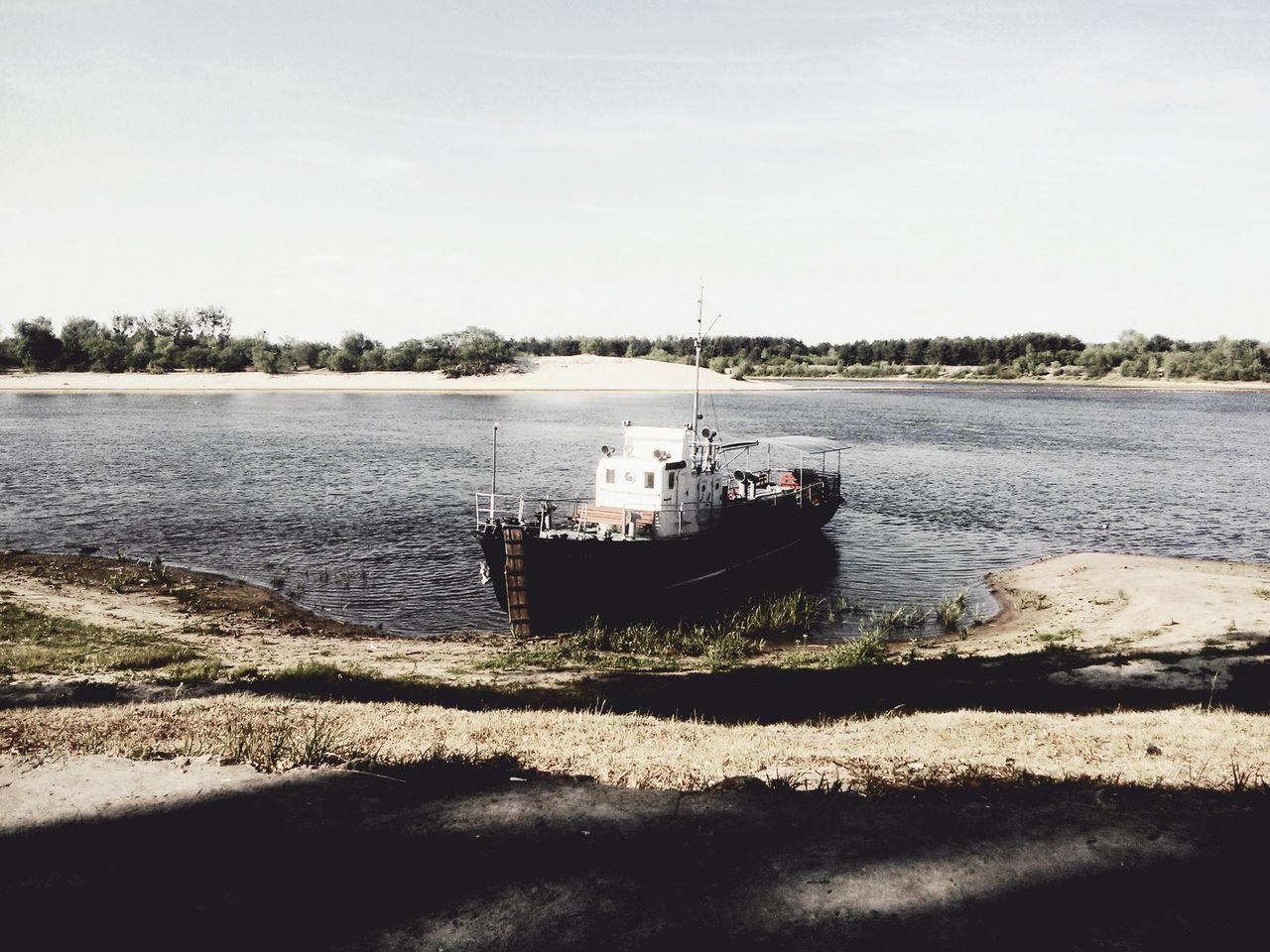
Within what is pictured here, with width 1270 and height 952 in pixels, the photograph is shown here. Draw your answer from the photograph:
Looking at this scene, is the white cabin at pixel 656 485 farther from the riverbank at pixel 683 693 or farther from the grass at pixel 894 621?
the grass at pixel 894 621

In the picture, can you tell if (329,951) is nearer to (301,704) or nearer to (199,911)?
(199,911)

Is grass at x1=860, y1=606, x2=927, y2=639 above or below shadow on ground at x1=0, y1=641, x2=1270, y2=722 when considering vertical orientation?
below

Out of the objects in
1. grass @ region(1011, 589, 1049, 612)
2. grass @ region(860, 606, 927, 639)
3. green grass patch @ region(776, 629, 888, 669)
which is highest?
green grass patch @ region(776, 629, 888, 669)

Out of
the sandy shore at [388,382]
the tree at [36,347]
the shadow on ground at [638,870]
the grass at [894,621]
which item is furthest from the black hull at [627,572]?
the tree at [36,347]

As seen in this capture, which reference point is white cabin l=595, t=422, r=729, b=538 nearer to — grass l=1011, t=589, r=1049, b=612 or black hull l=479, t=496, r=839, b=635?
black hull l=479, t=496, r=839, b=635

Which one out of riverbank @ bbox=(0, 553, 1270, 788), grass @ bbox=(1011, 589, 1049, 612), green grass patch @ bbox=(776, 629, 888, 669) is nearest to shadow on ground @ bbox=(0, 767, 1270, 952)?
riverbank @ bbox=(0, 553, 1270, 788)

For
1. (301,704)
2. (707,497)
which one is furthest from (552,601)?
(301,704)

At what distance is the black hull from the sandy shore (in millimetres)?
141548

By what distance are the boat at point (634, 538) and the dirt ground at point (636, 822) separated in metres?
8.67

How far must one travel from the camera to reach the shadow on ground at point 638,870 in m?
7.18

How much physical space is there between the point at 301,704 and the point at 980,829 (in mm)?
11047

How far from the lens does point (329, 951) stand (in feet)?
22.8

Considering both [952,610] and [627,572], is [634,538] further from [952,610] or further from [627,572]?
[952,610]

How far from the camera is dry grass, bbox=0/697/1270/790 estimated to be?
10.7 m
